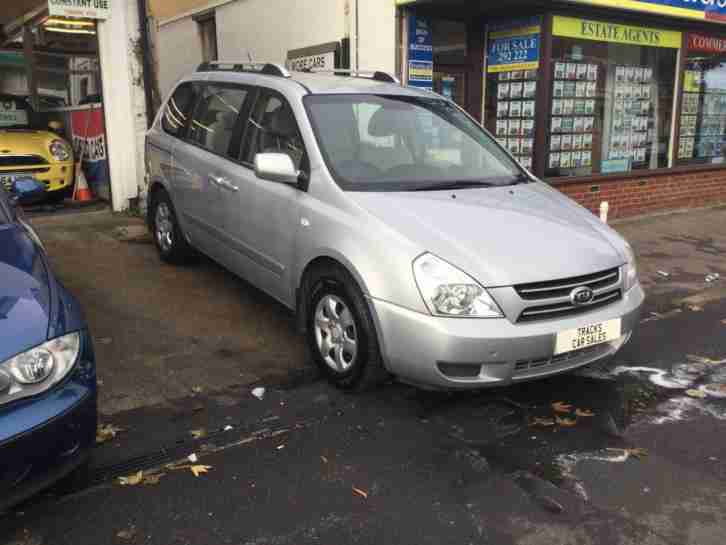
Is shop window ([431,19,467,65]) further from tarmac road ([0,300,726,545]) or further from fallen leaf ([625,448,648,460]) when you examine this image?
fallen leaf ([625,448,648,460])

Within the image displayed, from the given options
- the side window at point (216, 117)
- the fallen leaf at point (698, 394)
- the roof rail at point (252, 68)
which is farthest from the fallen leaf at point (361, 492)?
the roof rail at point (252, 68)

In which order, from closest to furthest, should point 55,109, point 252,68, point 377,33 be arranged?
point 252,68, point 377,33, point 55,109

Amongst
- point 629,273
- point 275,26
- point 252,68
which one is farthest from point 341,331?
point 275,26

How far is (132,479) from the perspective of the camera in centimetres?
321

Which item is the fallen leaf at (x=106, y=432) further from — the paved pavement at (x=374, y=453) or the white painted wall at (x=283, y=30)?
the white painted wall at (x=283, y=30)

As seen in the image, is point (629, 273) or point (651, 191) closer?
point (629, 273)

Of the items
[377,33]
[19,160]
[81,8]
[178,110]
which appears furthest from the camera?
[19,160]

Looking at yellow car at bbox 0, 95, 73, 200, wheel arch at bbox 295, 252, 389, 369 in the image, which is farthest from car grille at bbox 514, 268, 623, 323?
yellow car at bbox 0, 95, 73, 200

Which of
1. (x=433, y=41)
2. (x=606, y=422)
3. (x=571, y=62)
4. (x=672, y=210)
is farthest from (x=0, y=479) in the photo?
(x=672, y=210)

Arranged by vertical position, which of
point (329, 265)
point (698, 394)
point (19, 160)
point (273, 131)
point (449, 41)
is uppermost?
point (449, 41)

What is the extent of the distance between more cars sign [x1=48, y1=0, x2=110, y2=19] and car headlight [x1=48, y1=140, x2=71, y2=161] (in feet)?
5.86

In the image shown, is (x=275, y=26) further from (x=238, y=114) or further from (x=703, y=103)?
(x=703, y=103)

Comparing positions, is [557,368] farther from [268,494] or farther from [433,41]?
[433,41]

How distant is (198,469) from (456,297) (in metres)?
1.49
